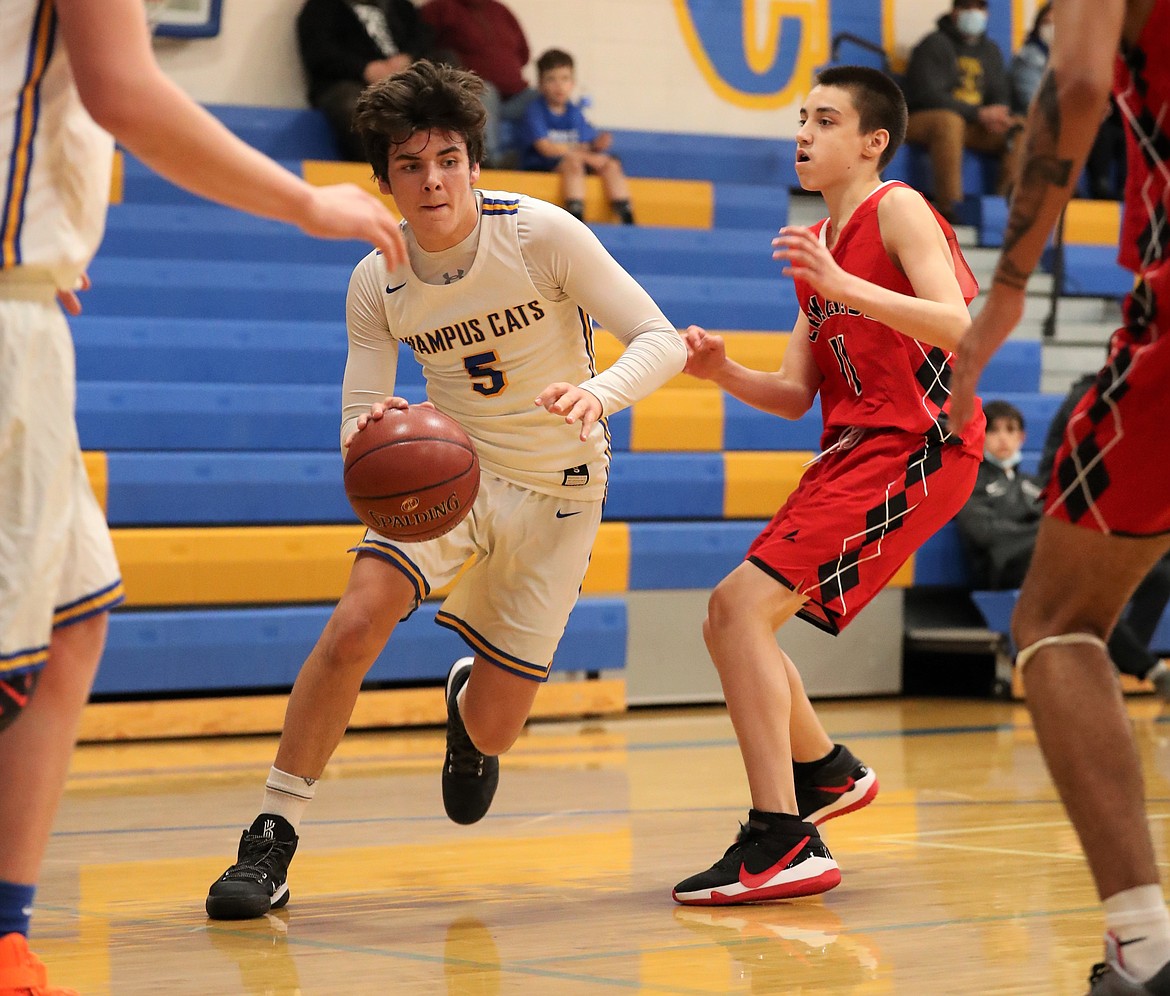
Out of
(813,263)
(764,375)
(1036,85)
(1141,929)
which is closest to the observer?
(1141,929)

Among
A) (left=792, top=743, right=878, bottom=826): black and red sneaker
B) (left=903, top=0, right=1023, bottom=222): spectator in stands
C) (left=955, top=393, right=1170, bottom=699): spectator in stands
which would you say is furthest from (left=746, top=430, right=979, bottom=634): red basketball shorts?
(left=903, top=0, right=1023, bottom=222): spectator in stands

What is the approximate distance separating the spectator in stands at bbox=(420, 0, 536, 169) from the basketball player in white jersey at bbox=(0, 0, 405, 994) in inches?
332

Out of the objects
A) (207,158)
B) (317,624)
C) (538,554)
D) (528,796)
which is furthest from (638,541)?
(207,158)

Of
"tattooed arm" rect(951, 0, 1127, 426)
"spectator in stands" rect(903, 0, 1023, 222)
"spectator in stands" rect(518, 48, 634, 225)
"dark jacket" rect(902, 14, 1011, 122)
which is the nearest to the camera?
"tattooed arm" rect(951, 0, 1127, 426)

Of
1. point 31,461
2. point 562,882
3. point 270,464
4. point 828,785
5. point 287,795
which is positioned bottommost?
point 270,464

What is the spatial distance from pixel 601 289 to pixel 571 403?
1.82 ft

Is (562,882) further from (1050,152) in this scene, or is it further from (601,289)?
(1050,152)

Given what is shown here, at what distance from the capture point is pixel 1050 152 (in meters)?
2.38

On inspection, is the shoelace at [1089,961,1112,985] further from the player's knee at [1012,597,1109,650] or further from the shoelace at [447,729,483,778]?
the shoelace at [447,729,483,778]

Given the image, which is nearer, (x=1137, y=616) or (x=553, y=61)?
(x=1137, y=616)

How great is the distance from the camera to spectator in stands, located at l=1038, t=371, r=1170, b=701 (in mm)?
7664

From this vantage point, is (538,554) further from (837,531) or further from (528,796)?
(528,796)

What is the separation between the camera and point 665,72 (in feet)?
40.2

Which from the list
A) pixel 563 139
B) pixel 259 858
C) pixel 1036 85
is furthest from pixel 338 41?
pixel 259 858
